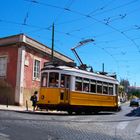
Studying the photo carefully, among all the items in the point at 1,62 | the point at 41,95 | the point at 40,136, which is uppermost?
the point at 1,62

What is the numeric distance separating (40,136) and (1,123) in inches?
110

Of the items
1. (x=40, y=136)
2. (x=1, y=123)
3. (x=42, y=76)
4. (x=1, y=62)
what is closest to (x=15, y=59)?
(x=1, y=62)

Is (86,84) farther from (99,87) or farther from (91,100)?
(99,87)

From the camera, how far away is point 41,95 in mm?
22062

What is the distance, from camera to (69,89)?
22.0 meters

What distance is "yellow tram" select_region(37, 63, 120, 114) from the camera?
→ 21.7 metres

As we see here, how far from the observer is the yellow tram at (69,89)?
21.7 m

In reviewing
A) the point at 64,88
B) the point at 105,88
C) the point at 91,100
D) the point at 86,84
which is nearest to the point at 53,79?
the point at 64,88

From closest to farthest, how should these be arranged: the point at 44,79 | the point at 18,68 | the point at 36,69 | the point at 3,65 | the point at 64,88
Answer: the point at 64,88 < the point at 44,79 < the point at 18,68 < the point at 3,65 < the point at 36,69

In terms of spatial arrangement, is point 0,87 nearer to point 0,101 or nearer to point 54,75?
point 0,101

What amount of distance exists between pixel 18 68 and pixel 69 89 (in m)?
10.2

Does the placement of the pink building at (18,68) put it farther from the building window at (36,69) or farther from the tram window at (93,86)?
the tram window at (93,86)

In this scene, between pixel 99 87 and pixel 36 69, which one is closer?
pixel 99 87

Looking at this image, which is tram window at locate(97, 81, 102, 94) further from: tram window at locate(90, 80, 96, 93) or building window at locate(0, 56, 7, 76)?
building window at locate(0, 56, 7, 76)
